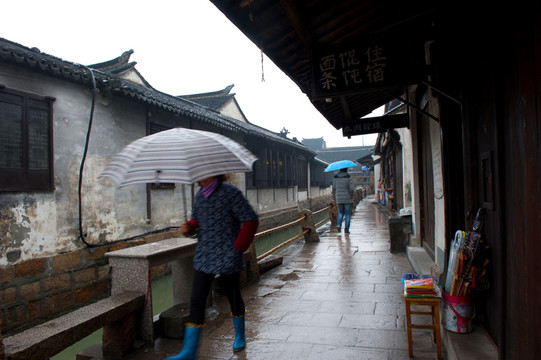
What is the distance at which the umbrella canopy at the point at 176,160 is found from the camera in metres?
2.81

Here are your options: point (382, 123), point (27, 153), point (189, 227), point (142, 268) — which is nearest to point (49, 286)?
point (27, 153)

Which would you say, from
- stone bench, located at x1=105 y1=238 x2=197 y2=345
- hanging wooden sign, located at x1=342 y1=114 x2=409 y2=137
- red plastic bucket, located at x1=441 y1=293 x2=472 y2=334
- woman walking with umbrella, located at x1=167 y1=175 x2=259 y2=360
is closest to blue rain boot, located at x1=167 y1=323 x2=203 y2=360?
woman walking with umbrella, located at x1=167 y1=175 x2=259 y2=360

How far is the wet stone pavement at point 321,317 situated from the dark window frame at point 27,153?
4.11m

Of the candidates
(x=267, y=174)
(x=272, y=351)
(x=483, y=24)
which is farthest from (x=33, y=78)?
(x=267, y=174)

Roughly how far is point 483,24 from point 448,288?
211 centimetres

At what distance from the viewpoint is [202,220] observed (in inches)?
123

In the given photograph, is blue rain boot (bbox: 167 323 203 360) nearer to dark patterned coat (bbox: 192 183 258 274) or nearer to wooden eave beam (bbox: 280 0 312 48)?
dark patterned coat (bbox: 192 183 258 274)

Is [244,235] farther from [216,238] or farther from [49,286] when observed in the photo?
[49,286]

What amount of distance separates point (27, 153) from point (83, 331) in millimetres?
4722

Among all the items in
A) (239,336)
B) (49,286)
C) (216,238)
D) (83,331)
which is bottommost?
(49,286)

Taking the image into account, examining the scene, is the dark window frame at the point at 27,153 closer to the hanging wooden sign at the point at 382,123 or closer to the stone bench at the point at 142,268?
the stone bench at the point at 142,268

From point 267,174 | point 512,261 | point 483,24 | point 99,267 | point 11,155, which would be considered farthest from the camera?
point 267,174

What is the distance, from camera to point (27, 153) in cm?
650

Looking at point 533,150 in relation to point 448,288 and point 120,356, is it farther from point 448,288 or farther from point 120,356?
point 120,356
